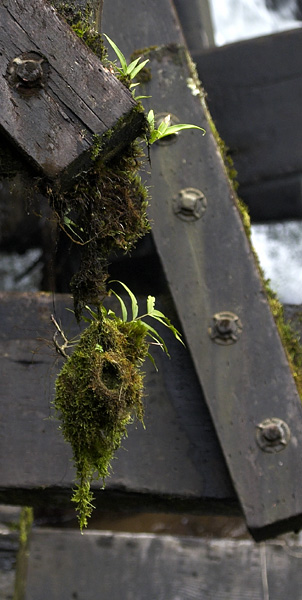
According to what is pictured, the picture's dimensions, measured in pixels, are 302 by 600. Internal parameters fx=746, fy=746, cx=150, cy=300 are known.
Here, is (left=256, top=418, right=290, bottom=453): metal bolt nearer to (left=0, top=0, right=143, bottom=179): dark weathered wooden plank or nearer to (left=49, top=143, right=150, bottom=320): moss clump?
(left=49, top=143, right=150, bottom=320): moss clump

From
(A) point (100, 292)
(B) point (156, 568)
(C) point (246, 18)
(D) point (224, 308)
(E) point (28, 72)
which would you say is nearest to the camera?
(E) point (28, 72)

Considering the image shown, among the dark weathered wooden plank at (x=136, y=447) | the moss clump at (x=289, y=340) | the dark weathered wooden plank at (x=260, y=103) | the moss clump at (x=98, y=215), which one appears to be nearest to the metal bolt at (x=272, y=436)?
the moss clump at (x=289, y=340)

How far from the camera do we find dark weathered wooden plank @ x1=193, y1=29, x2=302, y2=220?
423 cm

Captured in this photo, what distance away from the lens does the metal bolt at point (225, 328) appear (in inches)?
117

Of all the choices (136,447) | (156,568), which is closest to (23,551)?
(156,568)

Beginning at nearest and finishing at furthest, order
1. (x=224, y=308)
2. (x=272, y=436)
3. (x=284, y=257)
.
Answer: (x=272, y=436) → (x=224, y=308) → (x=284, y=257)

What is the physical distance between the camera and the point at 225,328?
2.96m

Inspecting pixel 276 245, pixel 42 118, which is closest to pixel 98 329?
pixel 42 118

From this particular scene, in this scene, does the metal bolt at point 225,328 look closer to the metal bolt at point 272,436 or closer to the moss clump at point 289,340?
the moss clump at point 289,340

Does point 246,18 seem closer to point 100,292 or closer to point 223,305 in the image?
point 223,305

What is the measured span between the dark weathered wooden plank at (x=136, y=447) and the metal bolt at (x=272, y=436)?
0.30 m

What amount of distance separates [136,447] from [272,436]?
60 cm

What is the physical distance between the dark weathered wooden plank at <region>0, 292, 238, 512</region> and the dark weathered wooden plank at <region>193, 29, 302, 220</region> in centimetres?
153

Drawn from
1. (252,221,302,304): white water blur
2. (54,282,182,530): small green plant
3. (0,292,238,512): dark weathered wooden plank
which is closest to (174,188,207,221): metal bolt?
(0,292,238,512): dark weathered wooden plank
